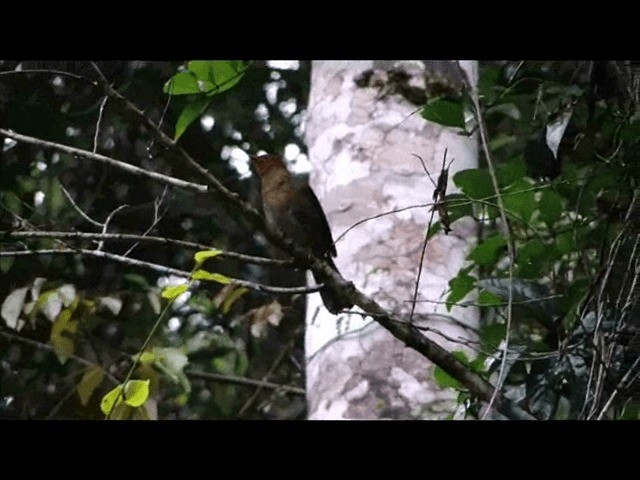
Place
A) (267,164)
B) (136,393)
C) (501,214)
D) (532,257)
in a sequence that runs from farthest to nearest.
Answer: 1. (267,164)
2. (532,257)
3. (501,214)
4. (136,393)

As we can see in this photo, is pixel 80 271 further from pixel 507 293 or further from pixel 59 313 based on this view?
pixel 507 293

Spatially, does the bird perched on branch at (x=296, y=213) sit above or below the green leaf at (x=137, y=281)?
above

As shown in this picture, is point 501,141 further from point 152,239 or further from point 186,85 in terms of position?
point 152,239

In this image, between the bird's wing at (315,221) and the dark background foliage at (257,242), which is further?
the bird's wing at (315,221)

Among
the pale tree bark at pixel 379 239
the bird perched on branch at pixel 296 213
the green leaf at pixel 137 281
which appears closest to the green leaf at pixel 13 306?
the green leaf at pixel 137 281

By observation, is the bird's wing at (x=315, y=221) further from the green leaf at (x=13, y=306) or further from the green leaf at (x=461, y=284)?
→ the green leaf at (x=13, y=306)

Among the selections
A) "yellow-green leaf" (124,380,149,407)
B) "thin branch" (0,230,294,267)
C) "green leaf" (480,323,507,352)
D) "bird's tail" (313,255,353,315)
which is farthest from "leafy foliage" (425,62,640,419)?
"yellow-green leaf" (124,380,149,407)

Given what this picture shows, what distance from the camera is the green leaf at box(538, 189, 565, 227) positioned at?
6.47 feet

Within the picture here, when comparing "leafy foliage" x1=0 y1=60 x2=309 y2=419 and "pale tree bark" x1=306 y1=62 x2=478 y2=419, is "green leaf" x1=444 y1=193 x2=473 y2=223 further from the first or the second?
"leafy foliage" x1=0 y1=60 x2=309 y2=419

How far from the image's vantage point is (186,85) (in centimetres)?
192

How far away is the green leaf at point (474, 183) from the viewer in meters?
1.82

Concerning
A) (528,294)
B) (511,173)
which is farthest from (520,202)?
(528,294)

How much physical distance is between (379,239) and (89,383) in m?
0.67
